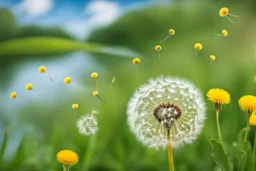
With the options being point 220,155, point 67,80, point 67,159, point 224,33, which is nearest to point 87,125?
point 67,159

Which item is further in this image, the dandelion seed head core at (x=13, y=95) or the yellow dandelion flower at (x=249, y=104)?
the dandelion seed head core at (x=13, y=95)

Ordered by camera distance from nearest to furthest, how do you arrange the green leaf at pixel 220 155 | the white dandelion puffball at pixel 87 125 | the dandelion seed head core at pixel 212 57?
the green leaf at pixel 220 155
the white dandelion puffball at pixel 87 125
the dandelion seed head core at pixel 212 57

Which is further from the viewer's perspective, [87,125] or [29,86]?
[29,86]

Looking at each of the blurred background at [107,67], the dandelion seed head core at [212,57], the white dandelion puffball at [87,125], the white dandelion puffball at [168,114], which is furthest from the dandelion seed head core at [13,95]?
the dandelion seed head core at [212,57]

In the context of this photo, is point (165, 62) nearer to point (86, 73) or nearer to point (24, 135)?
point (86, 73)

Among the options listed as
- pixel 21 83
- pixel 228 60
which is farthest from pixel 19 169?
pixel 228 60

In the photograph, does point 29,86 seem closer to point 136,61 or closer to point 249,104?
point 136,61

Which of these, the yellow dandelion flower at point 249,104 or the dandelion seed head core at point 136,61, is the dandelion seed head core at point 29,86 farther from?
the yellow dandelion flower at point 249,104
